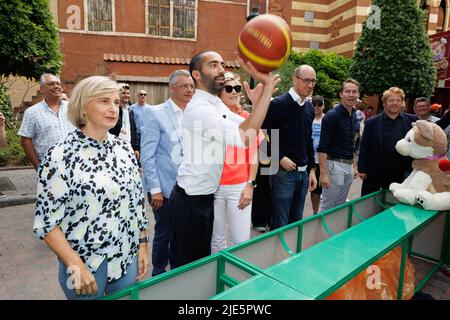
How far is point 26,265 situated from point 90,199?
299cm

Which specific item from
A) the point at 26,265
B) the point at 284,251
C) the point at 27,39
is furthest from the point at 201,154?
the point at 27,39

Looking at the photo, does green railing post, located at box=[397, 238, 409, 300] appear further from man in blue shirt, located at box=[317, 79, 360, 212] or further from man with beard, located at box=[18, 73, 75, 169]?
man with beard, located at box=[18, 73, 75, 169]

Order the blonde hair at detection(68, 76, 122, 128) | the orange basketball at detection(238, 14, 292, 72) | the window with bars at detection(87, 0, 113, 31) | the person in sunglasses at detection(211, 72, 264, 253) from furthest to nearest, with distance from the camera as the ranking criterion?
the window with bars at detection(87, 0, 113, 31) → the person in sunglasses at detection(211, 72, 264, 253) → the orange basketball at detection(238, 14, 292, 72) → the blonde hair at detection(68, 76, 122, 128)

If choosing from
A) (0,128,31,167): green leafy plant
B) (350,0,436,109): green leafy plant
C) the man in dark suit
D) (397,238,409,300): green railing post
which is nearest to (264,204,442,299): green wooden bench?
(397,238,409,300): green railing post

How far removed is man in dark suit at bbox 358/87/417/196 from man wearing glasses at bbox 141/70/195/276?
2723 mm

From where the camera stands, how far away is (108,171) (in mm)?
1915

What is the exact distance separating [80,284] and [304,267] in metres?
1.32

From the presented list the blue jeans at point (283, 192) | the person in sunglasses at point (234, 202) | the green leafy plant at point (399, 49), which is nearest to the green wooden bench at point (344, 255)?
the person in sunglasses at point (234, 202)

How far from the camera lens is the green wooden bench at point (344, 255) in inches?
77.1

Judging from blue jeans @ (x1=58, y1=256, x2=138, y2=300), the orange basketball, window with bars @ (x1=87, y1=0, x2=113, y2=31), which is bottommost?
blue jeans @ (x1=58, y1=256, x2=138, y2=300)

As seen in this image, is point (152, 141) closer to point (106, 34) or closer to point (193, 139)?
point (193, 139)

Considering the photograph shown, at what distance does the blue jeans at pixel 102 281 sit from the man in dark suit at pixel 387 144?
376cm

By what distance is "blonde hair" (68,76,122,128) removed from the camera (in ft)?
6.13

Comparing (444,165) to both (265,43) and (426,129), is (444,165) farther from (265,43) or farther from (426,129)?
(265,43)
